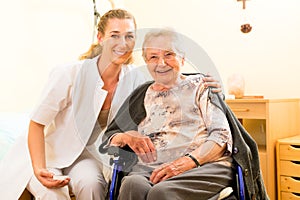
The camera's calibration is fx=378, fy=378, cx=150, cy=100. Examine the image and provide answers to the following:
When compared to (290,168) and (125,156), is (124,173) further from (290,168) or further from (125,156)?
(290,168)

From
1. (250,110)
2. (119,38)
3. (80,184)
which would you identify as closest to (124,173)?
(80,184)

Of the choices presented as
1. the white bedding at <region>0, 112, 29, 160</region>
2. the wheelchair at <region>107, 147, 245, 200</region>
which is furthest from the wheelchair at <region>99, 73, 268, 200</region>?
the white bedding at <region>0, 112, 29, 160</region>

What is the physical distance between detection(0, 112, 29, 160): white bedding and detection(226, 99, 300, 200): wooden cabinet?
1198 millimetres

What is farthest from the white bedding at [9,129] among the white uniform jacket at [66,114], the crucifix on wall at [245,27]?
the crucifix on wall at [245,27]

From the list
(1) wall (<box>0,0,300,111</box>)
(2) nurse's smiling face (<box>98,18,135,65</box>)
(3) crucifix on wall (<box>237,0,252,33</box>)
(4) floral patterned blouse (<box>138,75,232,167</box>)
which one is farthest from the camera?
(3) crucifix on wall (<box>237,0,252,33</box>)

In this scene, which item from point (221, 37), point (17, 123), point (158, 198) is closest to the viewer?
point (158, 198)

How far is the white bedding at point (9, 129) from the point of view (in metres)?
1.74

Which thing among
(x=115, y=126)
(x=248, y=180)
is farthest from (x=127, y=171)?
(x=248, y=180)

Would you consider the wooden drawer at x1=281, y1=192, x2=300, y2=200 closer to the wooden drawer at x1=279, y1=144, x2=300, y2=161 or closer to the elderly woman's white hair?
the wooden drawer at x1=279, y1=144, x2=300, y2=161

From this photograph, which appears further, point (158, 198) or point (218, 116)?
point (218, 116)

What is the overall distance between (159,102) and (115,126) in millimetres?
206

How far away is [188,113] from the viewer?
1.43 metres

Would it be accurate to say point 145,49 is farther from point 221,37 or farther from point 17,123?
point 221,37

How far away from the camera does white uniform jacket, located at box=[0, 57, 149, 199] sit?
1.53 metres
